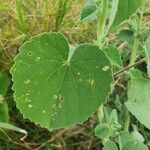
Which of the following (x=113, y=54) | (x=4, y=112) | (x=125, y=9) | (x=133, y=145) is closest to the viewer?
(x=125, y=9)

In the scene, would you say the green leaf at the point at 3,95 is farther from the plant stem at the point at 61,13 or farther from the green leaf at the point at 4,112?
the plant stem at the point at 61,13

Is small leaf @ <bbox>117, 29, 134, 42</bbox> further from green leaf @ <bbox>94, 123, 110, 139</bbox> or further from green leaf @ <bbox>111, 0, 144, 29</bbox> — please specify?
green leaf @ <bbox>111, 0, 144, 29</bbox>

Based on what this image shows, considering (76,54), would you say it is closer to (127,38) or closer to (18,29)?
(127,38)

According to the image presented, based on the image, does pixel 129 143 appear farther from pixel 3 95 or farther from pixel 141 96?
pixel 3 95

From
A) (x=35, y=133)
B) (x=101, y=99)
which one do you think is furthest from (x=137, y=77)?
(x=35, y=133)

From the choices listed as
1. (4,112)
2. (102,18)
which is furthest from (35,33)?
(102,18)

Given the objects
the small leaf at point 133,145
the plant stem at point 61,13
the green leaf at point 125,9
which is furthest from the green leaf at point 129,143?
the plant stem at point 61,13

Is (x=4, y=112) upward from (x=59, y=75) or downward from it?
downward
